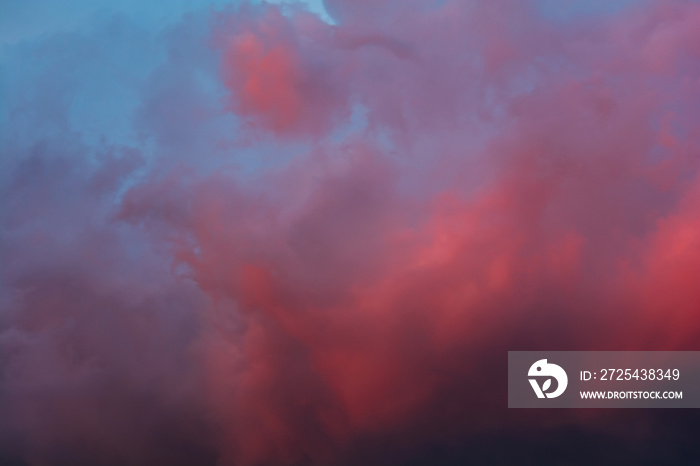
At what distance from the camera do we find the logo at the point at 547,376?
24.9 meters

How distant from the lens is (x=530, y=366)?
1002 inches

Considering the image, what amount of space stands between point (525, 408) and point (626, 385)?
443 centimetres

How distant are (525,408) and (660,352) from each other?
6287 mm

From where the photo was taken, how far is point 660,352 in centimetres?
2506

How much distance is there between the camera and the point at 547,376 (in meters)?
25.1

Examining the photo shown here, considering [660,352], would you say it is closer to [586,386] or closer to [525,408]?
[586,386]

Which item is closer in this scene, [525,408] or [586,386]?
[586,386]

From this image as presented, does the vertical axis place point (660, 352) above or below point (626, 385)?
above

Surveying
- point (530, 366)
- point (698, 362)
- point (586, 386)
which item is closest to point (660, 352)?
point (698, 362)

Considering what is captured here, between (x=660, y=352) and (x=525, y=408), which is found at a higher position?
(x=660, y=352)

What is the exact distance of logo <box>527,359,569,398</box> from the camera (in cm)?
2486

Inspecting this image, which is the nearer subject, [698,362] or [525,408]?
[698,362]

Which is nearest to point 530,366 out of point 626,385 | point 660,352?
point 626,385

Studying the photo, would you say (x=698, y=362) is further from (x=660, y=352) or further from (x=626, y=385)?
(x=626, y=385)
